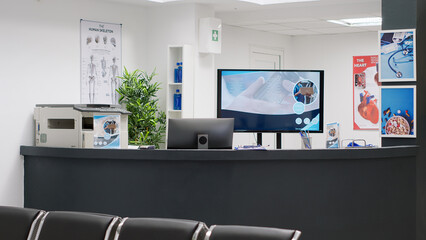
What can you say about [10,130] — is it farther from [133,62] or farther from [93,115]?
[133,62]

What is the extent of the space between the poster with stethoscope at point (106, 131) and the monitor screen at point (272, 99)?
3.81 feet

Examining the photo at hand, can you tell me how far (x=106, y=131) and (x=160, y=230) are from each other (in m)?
2.89

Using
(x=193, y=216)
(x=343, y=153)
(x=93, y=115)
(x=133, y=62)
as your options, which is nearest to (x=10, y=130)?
(x=93, y=115)

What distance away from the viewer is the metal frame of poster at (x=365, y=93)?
9617 mm

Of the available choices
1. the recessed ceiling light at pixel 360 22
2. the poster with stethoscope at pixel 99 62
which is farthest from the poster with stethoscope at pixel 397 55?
the recessed ceiling light at pixel 360 22

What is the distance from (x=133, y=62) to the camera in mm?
7535

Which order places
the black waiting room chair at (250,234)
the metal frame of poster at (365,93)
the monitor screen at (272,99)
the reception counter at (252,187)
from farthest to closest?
1. the metal frame of poster at (365,93)
2. the monitor screen at (272,99)
3. the reception counter at (252,187)
4. the black waiting room chair at (250,234)

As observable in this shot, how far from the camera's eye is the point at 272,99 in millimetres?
5730

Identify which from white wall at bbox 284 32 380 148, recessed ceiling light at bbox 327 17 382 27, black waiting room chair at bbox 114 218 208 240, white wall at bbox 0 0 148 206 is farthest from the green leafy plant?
black waiting room chair at bbox 114 218 208 240

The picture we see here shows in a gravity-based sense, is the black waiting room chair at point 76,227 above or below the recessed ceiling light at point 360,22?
below

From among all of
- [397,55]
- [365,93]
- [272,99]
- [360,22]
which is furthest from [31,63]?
[365,93]

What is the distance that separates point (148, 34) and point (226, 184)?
3.96m

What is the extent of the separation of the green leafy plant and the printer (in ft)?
5.51

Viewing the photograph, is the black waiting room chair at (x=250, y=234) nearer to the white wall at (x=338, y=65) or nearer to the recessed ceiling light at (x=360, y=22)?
the recessed ceiling light at (x=360, y=22)
